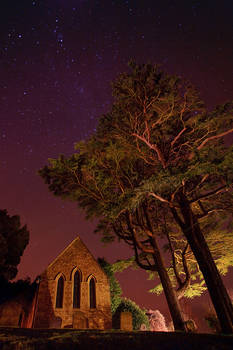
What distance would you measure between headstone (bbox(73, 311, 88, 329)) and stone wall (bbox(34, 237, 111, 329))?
0.08 metres

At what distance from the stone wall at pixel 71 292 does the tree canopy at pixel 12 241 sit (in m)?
3.44

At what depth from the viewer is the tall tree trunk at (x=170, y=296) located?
32.1 feet

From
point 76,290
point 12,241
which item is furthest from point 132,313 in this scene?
point 12,241

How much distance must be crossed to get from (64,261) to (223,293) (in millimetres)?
15269

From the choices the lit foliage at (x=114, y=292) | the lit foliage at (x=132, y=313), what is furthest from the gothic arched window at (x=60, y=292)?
the lit foliage at (x=132, y=313)

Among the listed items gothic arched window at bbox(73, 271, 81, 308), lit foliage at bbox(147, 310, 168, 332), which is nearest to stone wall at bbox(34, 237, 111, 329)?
gothic arched window at bbox(73, 271, 81, 308)

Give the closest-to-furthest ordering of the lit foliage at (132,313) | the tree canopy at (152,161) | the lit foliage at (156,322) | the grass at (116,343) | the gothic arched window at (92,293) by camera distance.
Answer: the grass at (116,343) < the tree canopy at (152,161) < the gothic arched window at (92,293) < the lit foliage at (132,313) < the lit foliage at (156,322)

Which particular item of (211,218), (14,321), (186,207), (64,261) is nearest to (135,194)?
(186,207)

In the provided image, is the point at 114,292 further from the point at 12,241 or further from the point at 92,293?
the point at 12,241

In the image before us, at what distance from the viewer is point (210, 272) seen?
354 inches

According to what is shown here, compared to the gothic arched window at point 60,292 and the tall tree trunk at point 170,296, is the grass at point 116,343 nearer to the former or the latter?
the tall tree trunk at point 170,296

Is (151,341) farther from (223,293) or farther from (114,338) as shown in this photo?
(223,293)

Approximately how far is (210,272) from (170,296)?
9.41 ft

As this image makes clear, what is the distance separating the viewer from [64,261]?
2003 centimetres
